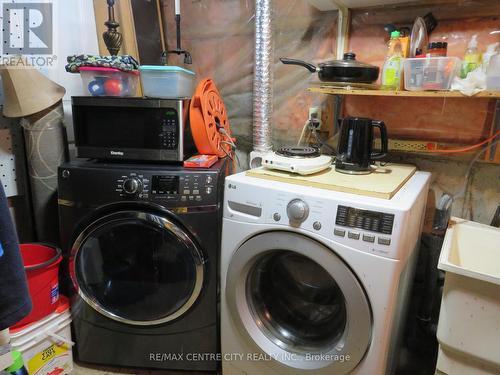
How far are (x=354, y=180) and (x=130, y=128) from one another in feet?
3.12

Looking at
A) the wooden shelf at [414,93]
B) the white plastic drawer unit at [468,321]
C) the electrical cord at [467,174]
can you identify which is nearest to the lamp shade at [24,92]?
the wooden shelf at [414,93]

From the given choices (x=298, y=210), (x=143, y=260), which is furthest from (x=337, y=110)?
(x=143, y=260)

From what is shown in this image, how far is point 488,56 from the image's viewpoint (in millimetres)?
1293

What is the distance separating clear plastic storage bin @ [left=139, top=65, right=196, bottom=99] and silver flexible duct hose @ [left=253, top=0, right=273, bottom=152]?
407 mm

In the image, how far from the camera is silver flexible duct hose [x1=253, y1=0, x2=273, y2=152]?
1.71 meters

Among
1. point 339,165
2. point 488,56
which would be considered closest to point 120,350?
point 339,165

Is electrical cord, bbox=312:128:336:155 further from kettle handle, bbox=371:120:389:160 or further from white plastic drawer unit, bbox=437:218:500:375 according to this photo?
white plastic drawer unit, bbox=437:218:500:375

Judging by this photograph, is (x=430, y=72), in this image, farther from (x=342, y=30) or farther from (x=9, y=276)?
(x=9, y=276)

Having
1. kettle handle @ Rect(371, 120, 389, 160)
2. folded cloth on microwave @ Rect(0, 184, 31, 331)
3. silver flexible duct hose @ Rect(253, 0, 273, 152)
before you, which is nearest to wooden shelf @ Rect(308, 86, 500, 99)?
kettle handle @ Rect(371, 120, 389, 160)

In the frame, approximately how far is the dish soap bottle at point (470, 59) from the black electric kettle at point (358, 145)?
0.39 meters

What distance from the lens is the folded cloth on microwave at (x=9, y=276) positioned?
816 mm

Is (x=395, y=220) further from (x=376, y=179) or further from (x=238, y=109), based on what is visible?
(x=238, y=109)

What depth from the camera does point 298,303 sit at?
54.7 inches

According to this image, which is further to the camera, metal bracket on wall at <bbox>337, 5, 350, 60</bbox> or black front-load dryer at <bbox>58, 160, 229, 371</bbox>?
metal bracket on wall at <bbox>337, 5, 350, 60</bbox>
